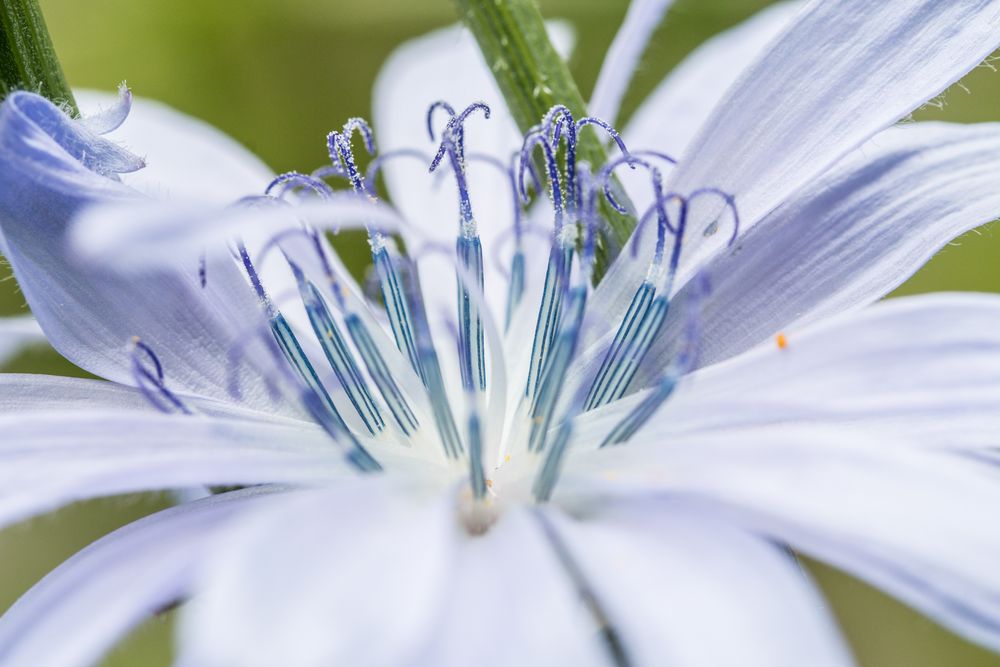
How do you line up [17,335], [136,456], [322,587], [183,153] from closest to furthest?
[322,587] → [136,456] → [17,335] → [183,153]

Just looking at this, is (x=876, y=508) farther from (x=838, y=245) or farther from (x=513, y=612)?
(x=838, y=245)

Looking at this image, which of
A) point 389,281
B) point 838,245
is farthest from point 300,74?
point 838,245

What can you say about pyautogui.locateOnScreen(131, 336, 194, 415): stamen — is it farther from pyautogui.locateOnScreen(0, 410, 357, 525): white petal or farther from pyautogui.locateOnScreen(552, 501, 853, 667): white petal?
pyautogui.locateOnScreen(552, 501, 853, 667): white petal

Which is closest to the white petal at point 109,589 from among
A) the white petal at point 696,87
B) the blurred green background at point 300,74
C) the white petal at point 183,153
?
the white petal at point 183,153

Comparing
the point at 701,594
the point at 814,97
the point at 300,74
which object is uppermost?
the point at 300,74

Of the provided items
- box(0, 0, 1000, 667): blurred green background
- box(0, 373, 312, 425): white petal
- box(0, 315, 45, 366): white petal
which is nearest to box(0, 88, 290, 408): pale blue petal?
box(0, 373, 312, 425): white petal

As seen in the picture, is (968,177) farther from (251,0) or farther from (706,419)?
(251,0)

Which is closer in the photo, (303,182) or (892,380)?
(892,380)
